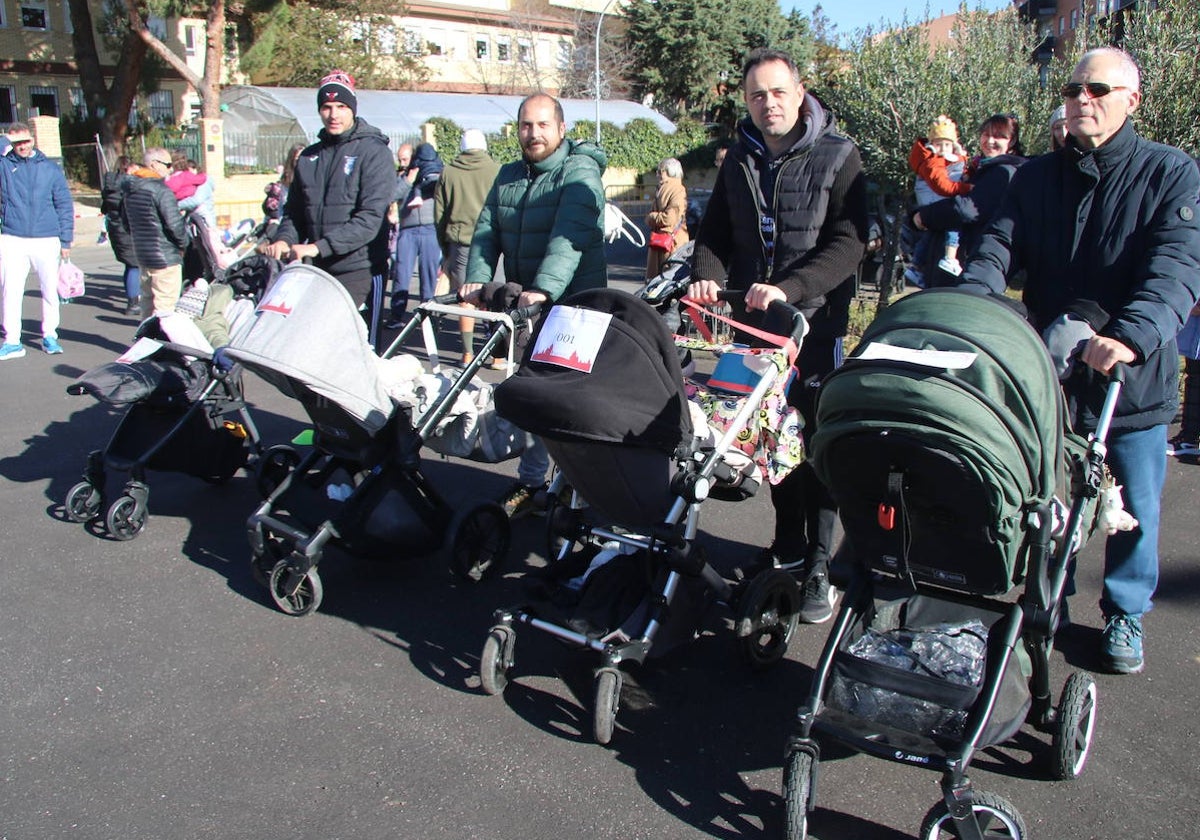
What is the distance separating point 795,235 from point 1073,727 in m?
2.12

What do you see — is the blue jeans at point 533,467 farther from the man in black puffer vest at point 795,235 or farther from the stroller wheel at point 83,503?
the stroller wheel at point 83,503

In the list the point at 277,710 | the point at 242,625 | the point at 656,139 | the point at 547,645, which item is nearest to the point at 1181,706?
the point at 547,645

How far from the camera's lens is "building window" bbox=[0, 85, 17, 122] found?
39562 millimetres

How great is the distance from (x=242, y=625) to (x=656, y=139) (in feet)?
108

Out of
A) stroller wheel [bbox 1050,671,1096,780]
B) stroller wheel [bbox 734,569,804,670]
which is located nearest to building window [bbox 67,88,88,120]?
stroller wheel [bbox 734,569,804,670]

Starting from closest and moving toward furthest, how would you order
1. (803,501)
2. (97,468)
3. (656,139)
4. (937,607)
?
(937,607)
(803,501)
(97,468)
(656,139)

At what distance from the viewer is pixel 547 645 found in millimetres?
4129

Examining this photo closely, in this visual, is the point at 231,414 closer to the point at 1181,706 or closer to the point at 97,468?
the point at 97,468

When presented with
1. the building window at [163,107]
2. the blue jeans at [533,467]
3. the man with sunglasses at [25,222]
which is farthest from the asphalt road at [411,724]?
the building window at [163,107]

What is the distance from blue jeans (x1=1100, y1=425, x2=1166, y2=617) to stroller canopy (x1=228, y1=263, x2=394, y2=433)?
291 cm

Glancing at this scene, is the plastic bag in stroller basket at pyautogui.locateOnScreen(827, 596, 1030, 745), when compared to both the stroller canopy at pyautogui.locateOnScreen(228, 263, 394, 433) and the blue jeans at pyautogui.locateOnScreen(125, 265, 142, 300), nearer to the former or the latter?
the stroller canopy at pyautogui.locateOnScreen(228, 263, 394, 433)

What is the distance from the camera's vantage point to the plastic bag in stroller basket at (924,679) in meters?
2.84

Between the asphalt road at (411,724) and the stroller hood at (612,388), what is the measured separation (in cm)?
103

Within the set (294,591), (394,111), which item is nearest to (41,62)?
(394,111)
